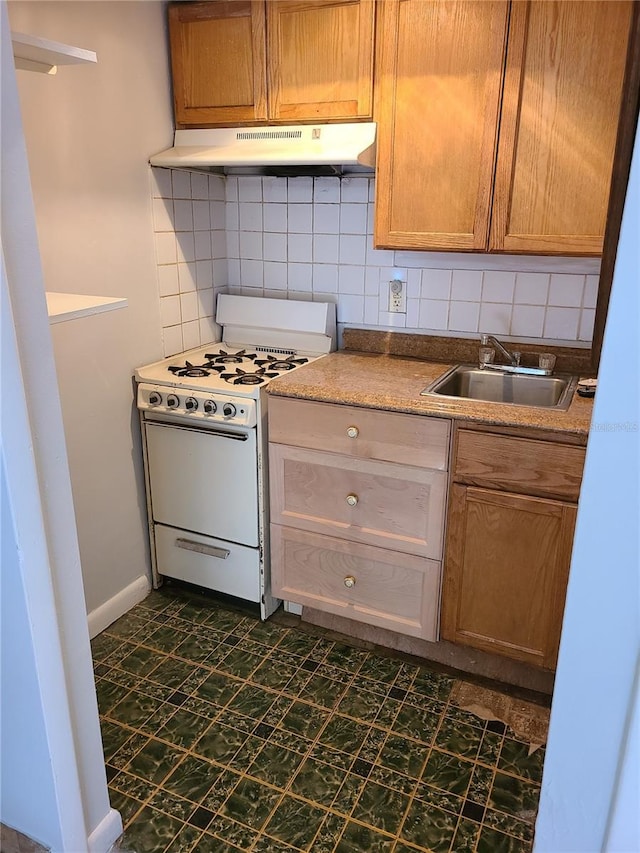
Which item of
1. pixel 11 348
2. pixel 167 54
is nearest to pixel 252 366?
pixel 167 54

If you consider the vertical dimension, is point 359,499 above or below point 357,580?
above

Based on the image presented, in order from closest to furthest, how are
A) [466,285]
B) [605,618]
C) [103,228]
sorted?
[605,618] < [103,228] < [466,285]

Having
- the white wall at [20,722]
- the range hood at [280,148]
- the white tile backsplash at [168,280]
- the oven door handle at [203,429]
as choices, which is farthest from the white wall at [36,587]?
the white tile backsplash at [168,280]

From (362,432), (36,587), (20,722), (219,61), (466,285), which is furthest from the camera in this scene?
(466,285)

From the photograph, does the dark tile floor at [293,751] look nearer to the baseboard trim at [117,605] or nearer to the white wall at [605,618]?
the baseboard trim at [117,605]

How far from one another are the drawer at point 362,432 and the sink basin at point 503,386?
23 centimetres

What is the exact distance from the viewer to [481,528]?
1975mm

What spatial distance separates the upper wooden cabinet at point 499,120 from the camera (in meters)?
1.82

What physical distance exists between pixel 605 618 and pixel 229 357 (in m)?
1.99

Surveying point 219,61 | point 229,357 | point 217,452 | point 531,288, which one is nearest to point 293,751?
point 217,452

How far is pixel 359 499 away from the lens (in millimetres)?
2137

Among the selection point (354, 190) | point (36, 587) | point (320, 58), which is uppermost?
point (320, 58)

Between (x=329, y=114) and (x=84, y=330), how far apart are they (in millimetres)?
1093

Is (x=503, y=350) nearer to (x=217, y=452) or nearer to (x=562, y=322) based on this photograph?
(x=562, y=322)
